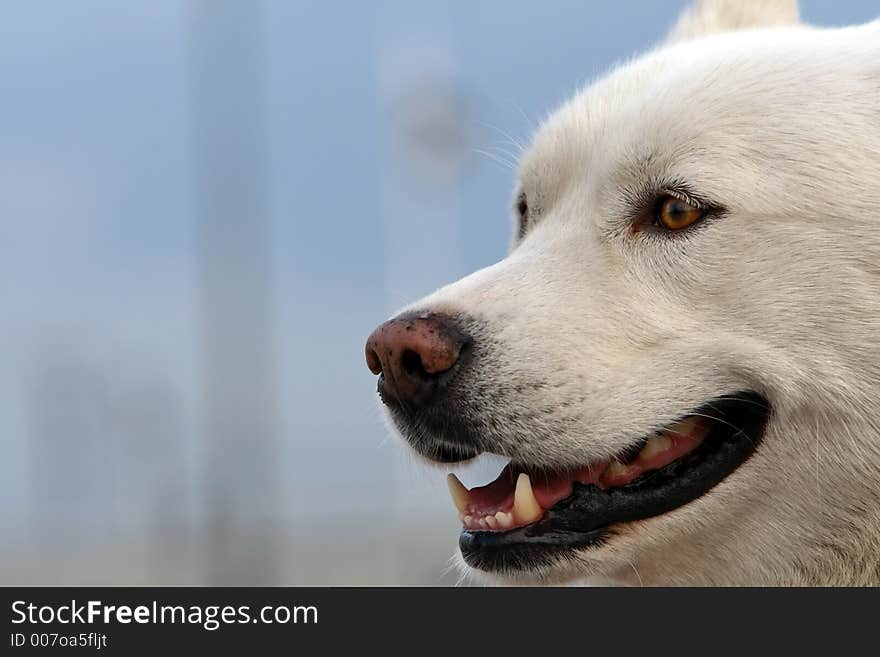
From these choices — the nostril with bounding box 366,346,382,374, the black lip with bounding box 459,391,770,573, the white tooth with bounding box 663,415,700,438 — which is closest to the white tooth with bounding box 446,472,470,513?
the black lip with bounding box 459,391,770,573

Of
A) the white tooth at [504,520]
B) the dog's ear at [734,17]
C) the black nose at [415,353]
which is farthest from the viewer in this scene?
the dog's ear at [734,17]

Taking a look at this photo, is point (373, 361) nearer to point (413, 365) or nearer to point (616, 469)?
point (413, 365)

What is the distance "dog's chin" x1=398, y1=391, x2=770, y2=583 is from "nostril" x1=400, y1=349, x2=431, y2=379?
Result: 0.28 meters

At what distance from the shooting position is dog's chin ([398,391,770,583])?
3.49m

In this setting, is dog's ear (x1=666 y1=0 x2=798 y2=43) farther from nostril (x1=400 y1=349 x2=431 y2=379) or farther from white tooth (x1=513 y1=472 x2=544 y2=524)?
white tooth (x1=513 y1=472 x2=544 y2=524)

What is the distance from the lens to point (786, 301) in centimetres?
346

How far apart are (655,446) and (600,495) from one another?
242 millimetres

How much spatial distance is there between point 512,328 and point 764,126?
1042 millimetres

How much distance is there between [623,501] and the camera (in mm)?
3512

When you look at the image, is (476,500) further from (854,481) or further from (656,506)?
(854,481)

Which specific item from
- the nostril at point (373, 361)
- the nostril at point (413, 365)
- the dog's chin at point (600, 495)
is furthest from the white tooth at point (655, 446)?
the nostril at point (373, 361)

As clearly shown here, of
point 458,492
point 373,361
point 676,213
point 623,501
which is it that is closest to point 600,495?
point 623,501

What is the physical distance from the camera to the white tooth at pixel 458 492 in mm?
3638

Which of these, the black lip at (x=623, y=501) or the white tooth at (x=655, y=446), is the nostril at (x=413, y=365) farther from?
the white tooth at (x=655, y=446)
